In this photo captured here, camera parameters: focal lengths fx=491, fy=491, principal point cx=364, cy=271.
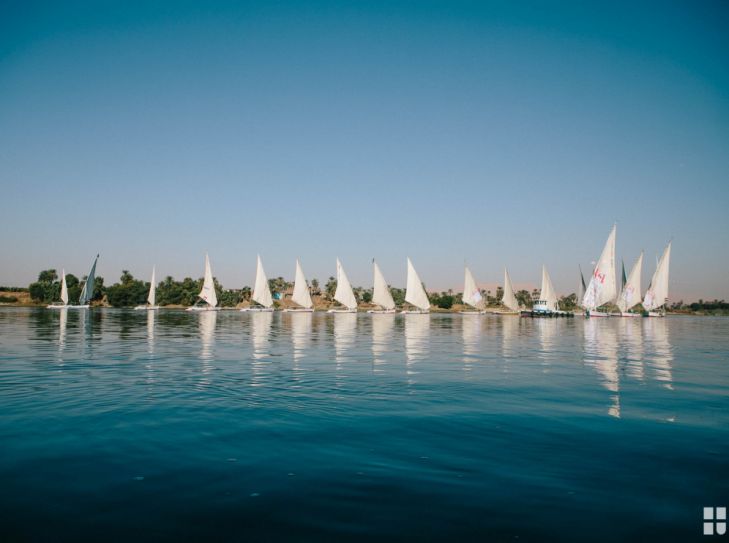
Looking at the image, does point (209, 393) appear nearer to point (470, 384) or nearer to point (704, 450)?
point (470, 384)

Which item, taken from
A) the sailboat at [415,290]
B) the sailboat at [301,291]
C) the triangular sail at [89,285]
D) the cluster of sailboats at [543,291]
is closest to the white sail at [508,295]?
the cluster of sailboats at [543,291]

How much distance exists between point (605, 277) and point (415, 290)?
4614 cm

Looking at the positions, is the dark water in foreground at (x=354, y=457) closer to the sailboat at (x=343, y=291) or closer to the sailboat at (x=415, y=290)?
the sailboat at (x=415, y=290)

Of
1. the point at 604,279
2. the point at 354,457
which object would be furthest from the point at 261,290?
the point at 354,457

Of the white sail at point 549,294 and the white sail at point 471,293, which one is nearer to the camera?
the white sail at point 549,294

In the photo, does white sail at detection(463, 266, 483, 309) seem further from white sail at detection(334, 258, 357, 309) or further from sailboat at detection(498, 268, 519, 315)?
white sail at detection(334, 258, 357, 309)

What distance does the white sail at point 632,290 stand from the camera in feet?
384

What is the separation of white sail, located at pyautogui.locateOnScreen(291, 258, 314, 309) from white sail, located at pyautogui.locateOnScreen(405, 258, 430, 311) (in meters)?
28.3

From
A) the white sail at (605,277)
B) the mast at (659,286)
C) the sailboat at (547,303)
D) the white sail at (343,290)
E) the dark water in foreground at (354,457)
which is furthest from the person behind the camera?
the white sail at (343,290)

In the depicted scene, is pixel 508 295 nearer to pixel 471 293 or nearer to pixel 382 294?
pixel 471 293

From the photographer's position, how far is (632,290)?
121 m

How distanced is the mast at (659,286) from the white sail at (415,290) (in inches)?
2201

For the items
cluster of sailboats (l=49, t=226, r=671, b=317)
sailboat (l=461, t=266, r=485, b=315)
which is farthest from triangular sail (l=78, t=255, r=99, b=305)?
sailboat (l=461, t=266, r=485, b=315)

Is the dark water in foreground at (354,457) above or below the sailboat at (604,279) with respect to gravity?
below
